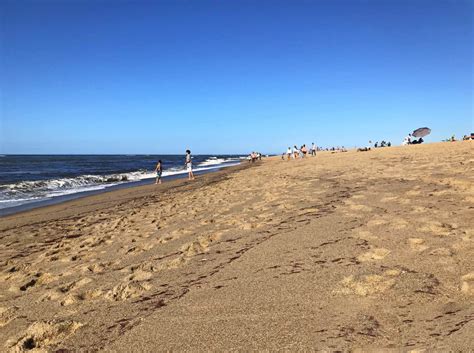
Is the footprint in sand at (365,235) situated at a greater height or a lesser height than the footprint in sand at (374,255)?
greater

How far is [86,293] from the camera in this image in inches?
170

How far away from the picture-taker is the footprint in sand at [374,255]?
14.2ft

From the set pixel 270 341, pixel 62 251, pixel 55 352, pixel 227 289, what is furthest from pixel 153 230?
pixel 270 341

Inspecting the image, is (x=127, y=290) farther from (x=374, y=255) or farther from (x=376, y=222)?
(x=376, y=222)

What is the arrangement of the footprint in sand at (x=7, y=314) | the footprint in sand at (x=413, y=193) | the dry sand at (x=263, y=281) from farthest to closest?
the footprint in sand at (x=413, y=193)
the footprint in sand at (x=7, y=314)
the dry sand at (x=263, y=281)

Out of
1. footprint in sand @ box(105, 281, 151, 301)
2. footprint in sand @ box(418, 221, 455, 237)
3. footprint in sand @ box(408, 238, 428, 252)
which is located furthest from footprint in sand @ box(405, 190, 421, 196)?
footprint in sand @ box(105, 281, 151, 301)

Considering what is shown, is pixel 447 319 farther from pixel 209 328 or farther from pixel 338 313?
pixel 209 328

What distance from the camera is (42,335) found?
336cm

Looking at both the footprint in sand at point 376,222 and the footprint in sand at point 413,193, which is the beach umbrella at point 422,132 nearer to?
the footprint in sand at point 413,193

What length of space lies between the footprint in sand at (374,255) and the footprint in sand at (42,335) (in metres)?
3.25

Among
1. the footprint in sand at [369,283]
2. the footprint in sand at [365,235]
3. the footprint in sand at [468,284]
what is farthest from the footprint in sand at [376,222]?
the footprint in sand at [468,284]

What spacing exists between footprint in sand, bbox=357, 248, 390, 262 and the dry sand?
2 cm

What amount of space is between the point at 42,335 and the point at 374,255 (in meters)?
3.75

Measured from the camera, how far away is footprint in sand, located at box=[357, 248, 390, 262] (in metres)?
4.33
